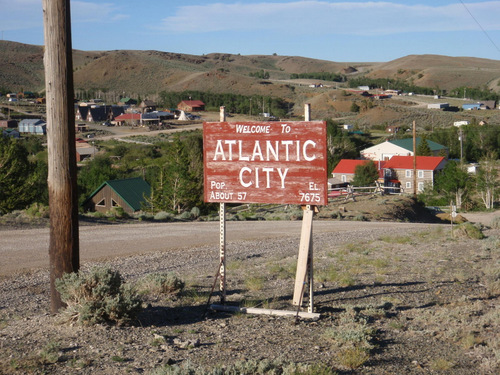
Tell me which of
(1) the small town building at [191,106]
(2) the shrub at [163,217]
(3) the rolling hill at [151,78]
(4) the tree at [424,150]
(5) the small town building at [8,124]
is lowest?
(2) the shrub at [163,217]

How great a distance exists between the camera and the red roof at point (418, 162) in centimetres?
5869

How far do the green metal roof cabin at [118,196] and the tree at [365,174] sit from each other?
25023mm

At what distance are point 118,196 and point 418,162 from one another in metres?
34.6

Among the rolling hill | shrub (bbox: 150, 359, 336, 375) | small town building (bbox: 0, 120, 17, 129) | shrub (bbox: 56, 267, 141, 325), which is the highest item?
the rolling hill

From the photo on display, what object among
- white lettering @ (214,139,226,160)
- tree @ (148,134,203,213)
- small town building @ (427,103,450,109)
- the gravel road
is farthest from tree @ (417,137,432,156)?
white lettering @ (214,139,226,160)

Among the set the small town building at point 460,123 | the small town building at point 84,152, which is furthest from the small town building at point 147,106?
the small town building at point 460,123

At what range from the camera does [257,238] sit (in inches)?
720

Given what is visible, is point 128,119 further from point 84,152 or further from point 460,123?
point 460,123

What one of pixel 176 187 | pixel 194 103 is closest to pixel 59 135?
pixel 176 187

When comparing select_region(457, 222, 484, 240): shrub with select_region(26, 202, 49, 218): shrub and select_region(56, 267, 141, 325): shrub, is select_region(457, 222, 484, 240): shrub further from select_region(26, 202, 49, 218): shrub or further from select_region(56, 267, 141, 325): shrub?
select_region(26, 202, 49, 218): shrub

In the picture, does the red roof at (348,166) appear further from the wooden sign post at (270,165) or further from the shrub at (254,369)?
the shrub at (254,369)

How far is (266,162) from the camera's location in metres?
8.52

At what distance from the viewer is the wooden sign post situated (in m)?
8.26

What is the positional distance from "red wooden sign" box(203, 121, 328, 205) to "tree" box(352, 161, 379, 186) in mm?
48377
